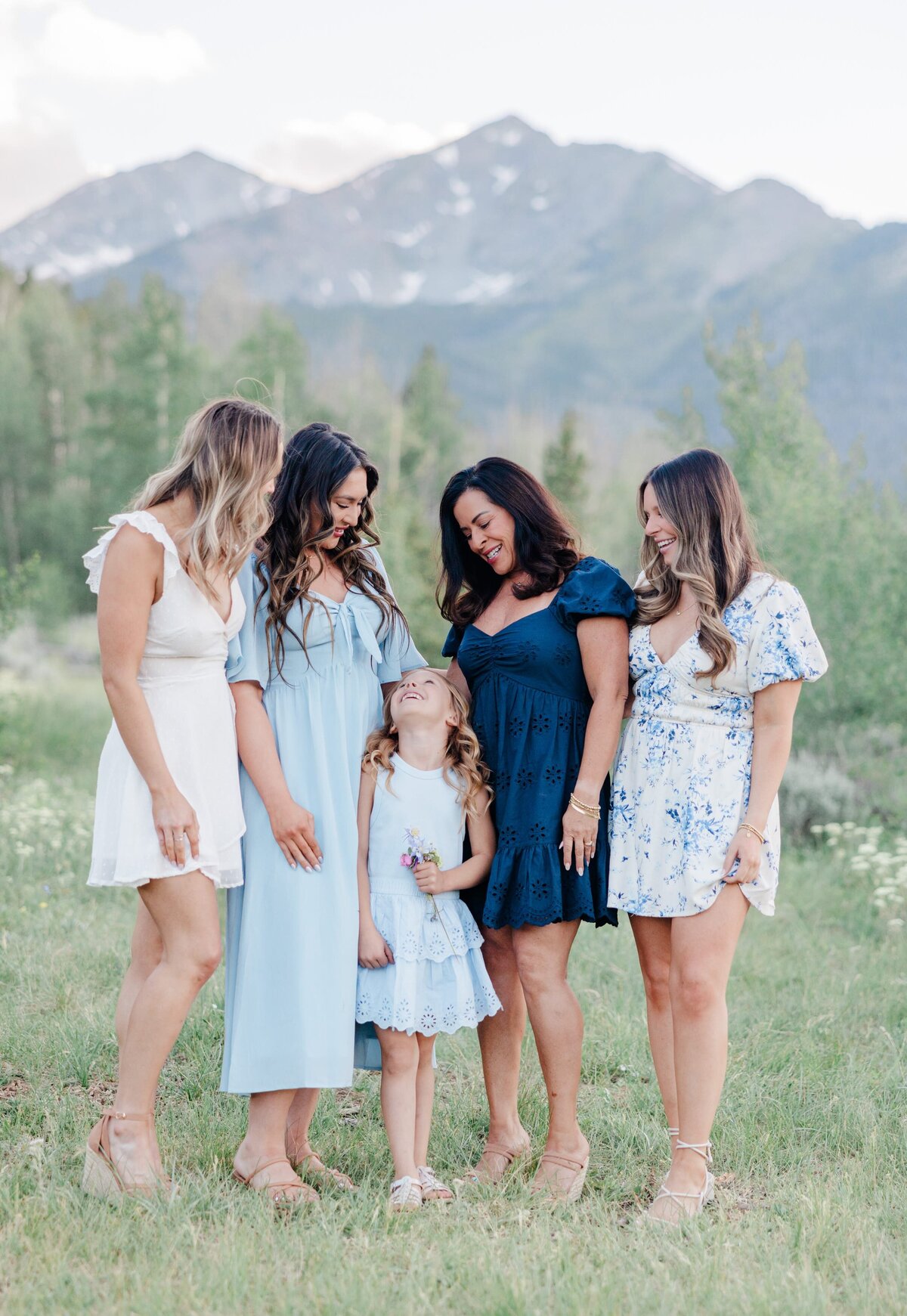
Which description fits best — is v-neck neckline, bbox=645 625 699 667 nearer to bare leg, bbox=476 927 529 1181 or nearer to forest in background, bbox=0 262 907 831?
forest in background, bbox=0 262 907 831

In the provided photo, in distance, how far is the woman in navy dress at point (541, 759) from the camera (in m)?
3.54

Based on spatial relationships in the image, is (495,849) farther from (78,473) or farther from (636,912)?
(78,473)

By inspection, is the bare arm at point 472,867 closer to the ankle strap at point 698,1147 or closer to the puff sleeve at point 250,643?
the puff sleeve at point 250,643

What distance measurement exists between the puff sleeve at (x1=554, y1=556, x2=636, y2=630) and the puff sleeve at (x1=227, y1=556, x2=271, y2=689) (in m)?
0.90

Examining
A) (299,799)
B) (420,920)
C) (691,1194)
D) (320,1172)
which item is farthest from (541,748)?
(320,1172)

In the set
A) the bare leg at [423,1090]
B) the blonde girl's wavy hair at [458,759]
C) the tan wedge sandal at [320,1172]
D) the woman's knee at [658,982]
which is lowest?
the tan wedge sandal at [320,1172]

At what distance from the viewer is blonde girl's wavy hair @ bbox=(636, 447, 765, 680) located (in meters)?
3.45

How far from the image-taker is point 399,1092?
3438 millimetres

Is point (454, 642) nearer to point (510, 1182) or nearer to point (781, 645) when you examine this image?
point (781, 645)

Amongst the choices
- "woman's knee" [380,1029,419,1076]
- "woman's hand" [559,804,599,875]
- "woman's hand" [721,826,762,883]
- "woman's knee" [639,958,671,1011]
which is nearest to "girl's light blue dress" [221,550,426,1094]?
"woman's knee" [380,1029,419,1076]

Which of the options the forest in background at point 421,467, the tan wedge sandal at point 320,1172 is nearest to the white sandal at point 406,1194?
the tan wedge sandal at point 320,1172

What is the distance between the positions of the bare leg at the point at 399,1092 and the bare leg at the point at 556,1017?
40 centimetres

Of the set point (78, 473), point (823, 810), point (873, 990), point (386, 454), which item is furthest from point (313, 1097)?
point (386, 454)

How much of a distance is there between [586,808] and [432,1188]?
118 centimetres
